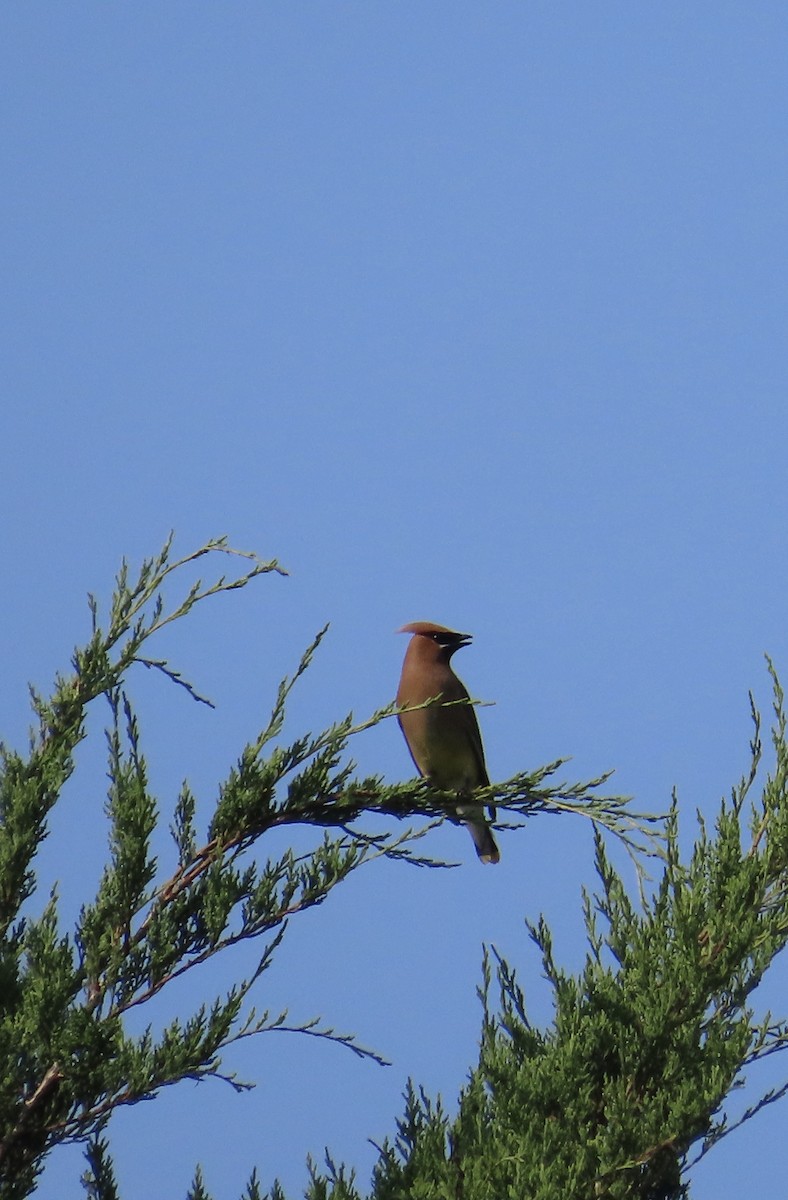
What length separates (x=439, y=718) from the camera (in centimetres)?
674

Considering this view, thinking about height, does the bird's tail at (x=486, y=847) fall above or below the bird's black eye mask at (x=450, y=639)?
below

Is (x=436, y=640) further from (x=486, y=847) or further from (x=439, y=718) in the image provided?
(x=486, y=847)

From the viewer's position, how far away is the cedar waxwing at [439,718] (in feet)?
21.2

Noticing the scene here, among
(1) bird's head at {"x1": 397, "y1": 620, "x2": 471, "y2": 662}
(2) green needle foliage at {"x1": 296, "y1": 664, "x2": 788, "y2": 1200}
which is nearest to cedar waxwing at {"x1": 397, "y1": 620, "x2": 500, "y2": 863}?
(1) bird's head at {"x1": 397, "y1": 620, "x2": 471, "y2": 662}

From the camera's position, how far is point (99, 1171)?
4.26 meters

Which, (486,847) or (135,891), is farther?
(486,847)

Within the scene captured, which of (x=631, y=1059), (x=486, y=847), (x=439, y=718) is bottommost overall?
(x=631, y=1059)

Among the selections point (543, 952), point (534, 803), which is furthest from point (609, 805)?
point (543, 952)

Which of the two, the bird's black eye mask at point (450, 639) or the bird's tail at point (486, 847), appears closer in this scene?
the bird's black eye mask at point (450, 639)

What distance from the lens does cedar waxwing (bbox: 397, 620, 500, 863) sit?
647cm

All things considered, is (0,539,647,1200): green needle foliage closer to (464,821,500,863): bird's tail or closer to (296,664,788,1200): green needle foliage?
(296,664,788,1200): green needle foliage

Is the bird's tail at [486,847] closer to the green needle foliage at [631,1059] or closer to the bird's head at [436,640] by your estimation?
the bird's head at [436,640]

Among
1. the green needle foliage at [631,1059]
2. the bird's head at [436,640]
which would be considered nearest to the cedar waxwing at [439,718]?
the bird's head at [436,640]

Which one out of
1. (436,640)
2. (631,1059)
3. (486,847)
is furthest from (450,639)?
(631,1059)
